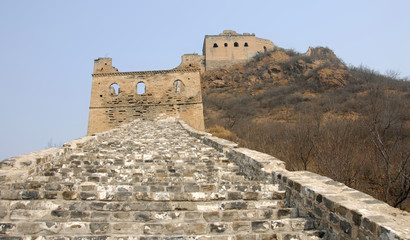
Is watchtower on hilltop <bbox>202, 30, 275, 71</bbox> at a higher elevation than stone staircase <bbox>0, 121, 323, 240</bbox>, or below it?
higher

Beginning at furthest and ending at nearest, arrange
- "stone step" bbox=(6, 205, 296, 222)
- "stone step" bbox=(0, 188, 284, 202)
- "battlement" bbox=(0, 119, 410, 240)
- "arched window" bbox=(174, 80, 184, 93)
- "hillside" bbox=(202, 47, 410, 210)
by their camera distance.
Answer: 1. "arched window" bbox=(174, 80, 184, 93)
2. "hillside" bbox=(202, 47, 410, 210)
3. "stone step" bbox=(0, 188, 284, 202)
4. "stone step" bbox=(6, 205, 296, 222)
5. "battlement" bbox=(0, 119, 410, 240)

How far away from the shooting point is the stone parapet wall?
2566 millimetres

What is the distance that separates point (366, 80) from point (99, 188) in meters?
31.8

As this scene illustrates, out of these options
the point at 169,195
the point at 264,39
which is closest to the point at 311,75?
the point at 264,39

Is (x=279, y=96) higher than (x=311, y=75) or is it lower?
lower

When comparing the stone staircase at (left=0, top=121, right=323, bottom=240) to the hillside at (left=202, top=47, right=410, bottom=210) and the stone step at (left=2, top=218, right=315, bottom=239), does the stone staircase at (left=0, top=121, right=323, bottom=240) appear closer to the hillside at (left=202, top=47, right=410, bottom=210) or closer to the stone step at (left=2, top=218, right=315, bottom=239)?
the stone step at (left=2, top=218, right=315, bottom=239)

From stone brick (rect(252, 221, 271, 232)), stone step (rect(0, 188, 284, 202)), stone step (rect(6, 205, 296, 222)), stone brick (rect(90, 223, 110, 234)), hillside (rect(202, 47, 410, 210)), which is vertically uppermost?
hillside (rect(202, 47, 410, 210))

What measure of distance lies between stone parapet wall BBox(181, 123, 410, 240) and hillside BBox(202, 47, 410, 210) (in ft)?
11.6

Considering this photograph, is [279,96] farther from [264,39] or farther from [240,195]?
[240,195]

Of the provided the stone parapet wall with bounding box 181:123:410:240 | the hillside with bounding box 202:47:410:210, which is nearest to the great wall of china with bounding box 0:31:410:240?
the stone parapet wall with bounding box 181:123:410:240

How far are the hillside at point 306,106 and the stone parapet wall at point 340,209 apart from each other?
3.54 m

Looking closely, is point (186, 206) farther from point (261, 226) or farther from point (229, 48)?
point (229, 48)

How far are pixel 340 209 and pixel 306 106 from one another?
22.8 metres

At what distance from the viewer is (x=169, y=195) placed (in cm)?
392
